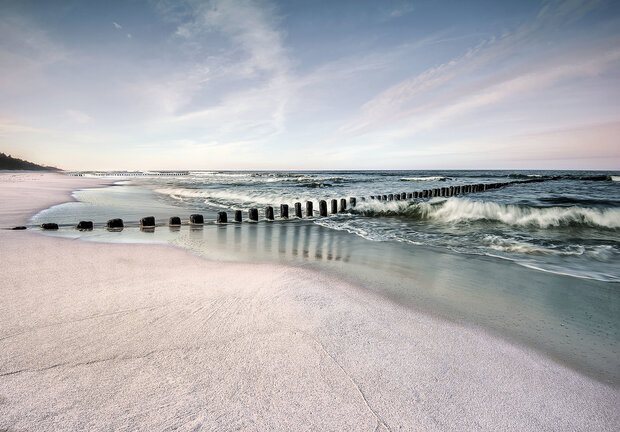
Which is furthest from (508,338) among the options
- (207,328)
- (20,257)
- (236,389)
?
(20,257)

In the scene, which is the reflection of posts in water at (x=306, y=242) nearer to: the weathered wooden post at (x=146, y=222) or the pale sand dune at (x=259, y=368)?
the pale sand dune at (x=259, y=368)

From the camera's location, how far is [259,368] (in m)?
1.98

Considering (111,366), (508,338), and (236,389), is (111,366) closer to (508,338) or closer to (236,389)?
(236,389)

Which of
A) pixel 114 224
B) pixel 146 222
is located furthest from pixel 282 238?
pixel 114 224

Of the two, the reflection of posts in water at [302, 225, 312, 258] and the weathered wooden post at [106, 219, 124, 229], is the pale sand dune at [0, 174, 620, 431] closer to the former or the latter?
the reflection of posts in water at [302, 225, 312, 258]

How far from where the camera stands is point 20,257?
4293 mm

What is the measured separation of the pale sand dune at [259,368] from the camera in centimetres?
161

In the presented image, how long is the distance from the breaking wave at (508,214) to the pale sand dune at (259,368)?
8885 mm

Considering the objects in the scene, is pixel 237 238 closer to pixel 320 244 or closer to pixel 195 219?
pixel 320 244

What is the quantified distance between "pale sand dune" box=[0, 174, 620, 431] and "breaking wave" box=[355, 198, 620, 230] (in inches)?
350

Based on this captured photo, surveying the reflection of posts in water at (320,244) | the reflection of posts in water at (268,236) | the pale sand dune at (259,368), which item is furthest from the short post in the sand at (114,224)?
the reflection of posts in water at (320,244)

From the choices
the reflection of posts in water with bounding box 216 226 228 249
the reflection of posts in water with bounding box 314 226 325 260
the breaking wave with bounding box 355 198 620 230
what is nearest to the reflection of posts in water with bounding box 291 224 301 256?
the reflection of posts in water with bounding box 314 226 325 260

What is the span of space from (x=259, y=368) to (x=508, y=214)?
11.0m

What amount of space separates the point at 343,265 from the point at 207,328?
269cm
